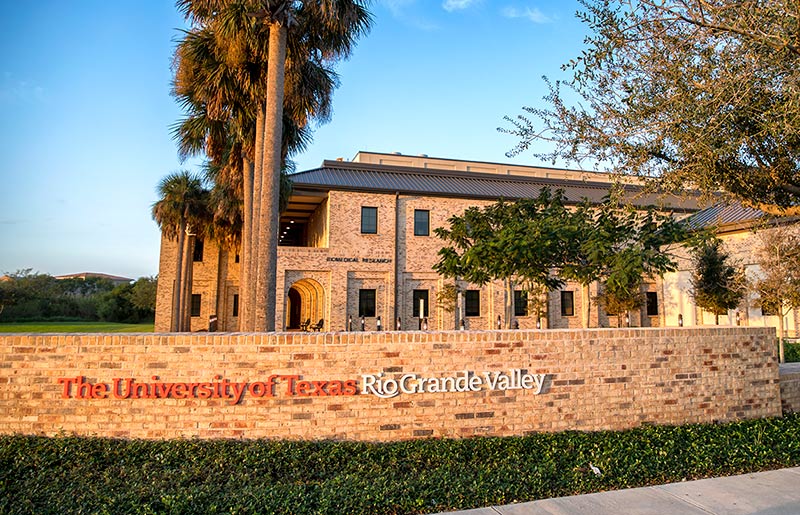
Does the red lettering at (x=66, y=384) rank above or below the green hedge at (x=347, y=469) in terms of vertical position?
above

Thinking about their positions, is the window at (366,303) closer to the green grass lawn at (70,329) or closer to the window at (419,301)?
the window at (419,301)

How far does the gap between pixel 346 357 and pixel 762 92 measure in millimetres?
6435

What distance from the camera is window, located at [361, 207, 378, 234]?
90.9 feet

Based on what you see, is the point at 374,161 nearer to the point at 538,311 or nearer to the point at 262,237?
the point at 538,311

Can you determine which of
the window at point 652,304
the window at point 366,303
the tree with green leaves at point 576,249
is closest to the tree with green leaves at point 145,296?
the window at point 366,303

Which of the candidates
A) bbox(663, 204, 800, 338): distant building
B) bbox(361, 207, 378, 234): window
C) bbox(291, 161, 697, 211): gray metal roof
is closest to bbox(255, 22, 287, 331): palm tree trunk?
bbox(291, 161, 697, 211): gray metal roof

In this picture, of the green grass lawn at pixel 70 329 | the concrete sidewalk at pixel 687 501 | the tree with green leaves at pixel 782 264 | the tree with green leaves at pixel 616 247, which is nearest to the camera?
the concrete sidewalk at pixel 687 501

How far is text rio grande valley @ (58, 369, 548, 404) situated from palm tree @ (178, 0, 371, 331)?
3678mm

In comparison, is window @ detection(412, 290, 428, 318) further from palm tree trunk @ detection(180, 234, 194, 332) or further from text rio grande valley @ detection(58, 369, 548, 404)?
text rio grande valley @ detection(58, 369, 548, 404)

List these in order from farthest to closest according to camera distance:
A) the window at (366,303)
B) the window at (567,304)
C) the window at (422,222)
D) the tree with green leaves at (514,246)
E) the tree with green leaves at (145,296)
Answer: the tree with green leaves at (145,296) → the window at (567,304) → the window at (422,222) → the window at (366,303) → the tree with green leaves at (514,246)

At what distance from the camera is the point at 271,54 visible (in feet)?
37.0

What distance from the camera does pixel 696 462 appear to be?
627 cm

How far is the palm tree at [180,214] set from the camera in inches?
1050

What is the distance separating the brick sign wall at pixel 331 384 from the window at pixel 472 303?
2096cm
